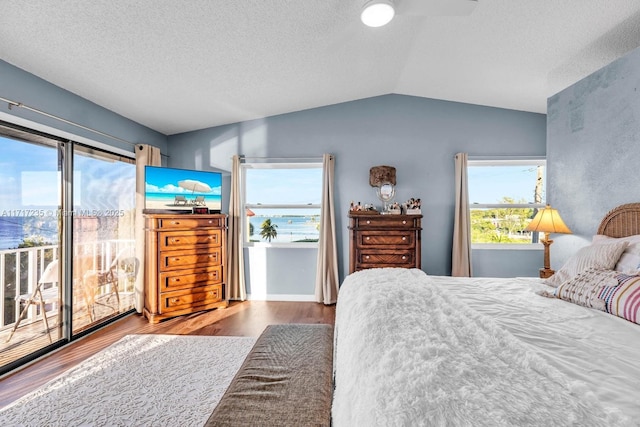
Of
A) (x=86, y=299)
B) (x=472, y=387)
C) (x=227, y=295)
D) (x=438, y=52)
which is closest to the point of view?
(x=472, y=387)

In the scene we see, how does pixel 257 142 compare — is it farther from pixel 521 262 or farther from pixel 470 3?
pixel 521 262

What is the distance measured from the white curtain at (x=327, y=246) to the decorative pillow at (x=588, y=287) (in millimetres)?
2557

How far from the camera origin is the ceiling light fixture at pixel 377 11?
1.89 m

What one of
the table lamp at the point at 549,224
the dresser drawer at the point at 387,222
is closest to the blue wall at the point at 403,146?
the dresser drawer at the point at 387,222

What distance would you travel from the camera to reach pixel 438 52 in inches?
110

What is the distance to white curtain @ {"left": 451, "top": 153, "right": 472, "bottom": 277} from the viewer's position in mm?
3752

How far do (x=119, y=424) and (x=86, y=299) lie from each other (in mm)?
1919

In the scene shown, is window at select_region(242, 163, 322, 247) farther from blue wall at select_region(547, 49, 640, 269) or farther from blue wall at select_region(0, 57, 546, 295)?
blue wall at select_region(547, 49, 640, 269)

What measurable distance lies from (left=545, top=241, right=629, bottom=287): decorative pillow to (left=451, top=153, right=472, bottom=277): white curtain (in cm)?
192

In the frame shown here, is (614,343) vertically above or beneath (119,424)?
above

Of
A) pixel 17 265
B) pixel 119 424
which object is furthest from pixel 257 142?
pixel 119 424

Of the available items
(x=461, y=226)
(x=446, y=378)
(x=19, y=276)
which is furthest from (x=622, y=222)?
(x=19, y=276)

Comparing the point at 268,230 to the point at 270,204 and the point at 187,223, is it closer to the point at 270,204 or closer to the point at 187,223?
the point at 270,204

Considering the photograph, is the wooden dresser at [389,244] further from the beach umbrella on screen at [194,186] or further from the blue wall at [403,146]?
the beach umbrella on screen at [194,186]
